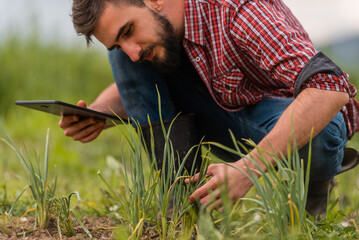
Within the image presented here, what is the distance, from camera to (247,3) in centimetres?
171

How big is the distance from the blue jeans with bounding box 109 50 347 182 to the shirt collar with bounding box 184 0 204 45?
0.68 feet

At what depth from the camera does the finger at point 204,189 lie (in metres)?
1.46

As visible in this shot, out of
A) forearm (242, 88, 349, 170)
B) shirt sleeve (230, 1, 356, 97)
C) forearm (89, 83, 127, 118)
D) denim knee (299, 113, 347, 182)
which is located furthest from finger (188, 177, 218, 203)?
forearm (89, 83, 127, 118)

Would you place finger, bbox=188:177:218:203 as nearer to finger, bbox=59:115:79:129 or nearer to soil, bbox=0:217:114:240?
soil, bbox=0:217:114:240

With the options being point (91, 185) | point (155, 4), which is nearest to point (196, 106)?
point (155, 4)

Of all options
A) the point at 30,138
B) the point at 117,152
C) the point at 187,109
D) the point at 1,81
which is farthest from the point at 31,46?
the point at 187,109

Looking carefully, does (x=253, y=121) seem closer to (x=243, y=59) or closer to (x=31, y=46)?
(x=243, y=59)

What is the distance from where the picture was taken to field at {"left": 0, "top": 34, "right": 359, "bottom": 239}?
1.43 meters

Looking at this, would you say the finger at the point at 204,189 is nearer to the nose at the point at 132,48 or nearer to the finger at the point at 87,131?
the nose at the point at 132,48

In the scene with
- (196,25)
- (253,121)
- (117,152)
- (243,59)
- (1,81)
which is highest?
(196,25)

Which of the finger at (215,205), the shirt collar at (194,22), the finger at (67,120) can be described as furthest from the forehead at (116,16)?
the finger at (215,205)

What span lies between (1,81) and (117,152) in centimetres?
158

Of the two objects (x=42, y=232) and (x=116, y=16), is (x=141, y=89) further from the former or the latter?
(x=42, y=232)

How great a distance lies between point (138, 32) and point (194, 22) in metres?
0.23
